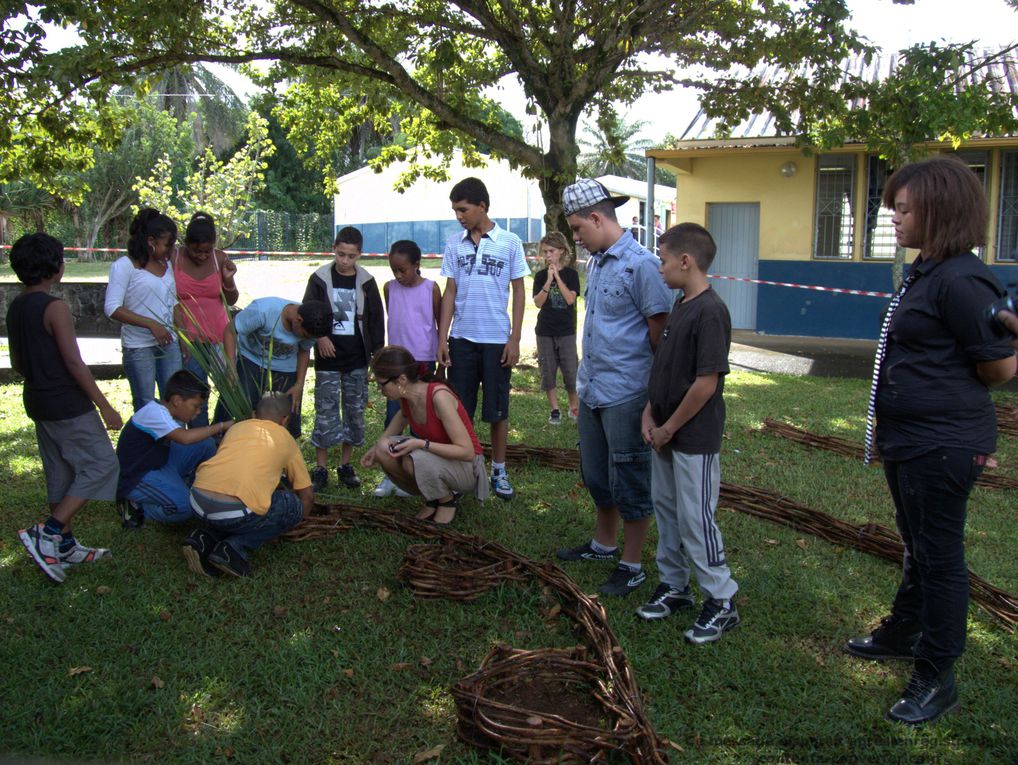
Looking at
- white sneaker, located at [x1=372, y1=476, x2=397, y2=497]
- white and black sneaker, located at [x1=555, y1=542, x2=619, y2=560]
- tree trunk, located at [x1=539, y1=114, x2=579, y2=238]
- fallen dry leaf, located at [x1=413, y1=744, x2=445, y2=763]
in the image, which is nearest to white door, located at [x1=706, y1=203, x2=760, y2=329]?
tree trunk, located at [x1=539, y1=114, x2=579, y2=238]

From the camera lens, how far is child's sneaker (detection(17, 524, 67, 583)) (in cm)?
441

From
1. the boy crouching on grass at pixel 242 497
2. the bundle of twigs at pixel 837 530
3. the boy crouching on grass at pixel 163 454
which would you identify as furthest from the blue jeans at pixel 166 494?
the bundle of twigs at pixel 837 530

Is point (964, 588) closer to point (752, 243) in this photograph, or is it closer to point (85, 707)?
point (85, 707)

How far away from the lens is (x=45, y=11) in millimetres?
6641

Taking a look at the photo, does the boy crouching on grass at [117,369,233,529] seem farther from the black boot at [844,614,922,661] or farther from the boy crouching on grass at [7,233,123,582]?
the black boot at [844,614,922,661]

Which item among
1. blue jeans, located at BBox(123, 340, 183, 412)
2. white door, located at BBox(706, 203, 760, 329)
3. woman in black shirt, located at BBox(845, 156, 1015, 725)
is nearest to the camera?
woman in black shirt, located at BBox(845, 156, 1015, 725)

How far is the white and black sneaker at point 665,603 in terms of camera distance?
4047 millimetres

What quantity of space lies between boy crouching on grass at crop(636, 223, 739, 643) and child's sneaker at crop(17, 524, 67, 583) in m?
2.99

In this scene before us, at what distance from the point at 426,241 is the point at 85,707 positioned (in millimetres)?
38002

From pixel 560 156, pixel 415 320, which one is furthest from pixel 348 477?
pixel 560 156

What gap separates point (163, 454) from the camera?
16.8 feet

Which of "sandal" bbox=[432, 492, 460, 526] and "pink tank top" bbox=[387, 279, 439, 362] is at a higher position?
"pink tank top" bbox=[387, 279, 439, 362]

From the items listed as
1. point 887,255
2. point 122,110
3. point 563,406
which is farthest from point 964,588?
point 887,255

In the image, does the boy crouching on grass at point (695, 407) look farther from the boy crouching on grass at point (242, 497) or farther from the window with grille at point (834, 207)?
the window with grille at point (834, 207)
